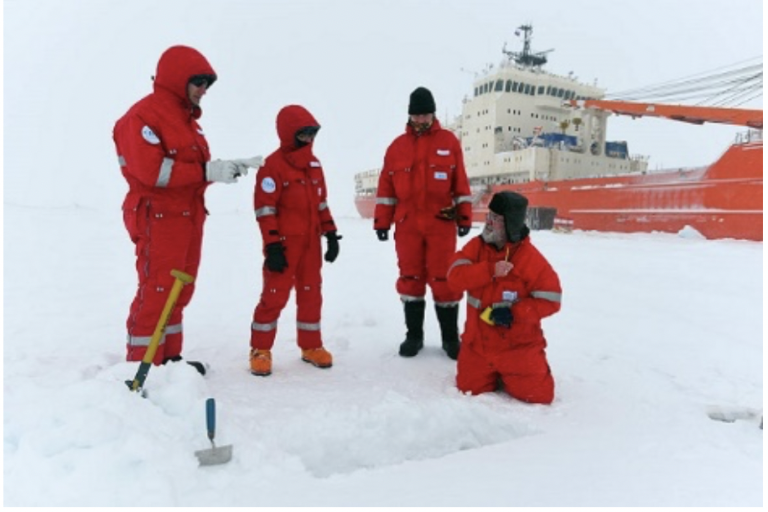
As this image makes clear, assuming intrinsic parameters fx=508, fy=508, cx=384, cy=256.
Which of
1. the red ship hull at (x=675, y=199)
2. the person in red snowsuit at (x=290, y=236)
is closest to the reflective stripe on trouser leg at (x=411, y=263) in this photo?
the person in red snowsuit at (x=290, y=236)

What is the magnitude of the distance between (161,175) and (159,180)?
0.09ft

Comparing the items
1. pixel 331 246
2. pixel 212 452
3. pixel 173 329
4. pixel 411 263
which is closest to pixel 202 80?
pixel 331 246

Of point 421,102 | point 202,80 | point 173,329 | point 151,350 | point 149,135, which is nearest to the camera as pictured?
point 151,350

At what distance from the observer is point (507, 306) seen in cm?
259

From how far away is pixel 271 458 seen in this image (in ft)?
5.97

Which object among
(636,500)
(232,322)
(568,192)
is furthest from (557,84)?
(636,500)

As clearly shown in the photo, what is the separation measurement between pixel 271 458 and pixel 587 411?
1.45 m

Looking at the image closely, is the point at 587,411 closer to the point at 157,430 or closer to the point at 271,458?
the point at 271,458

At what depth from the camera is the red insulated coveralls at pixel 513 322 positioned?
251cm

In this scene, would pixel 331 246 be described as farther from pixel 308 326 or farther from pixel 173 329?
pixel 173 329

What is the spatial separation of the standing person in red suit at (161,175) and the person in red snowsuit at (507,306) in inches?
53.7

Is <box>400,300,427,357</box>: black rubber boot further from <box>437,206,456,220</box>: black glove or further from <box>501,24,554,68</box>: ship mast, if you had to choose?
<box>501,24,554,68</box>: ship mast

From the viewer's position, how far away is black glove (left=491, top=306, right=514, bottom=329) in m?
2.53

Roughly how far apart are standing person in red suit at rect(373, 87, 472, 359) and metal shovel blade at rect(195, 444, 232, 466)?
5.49ft
